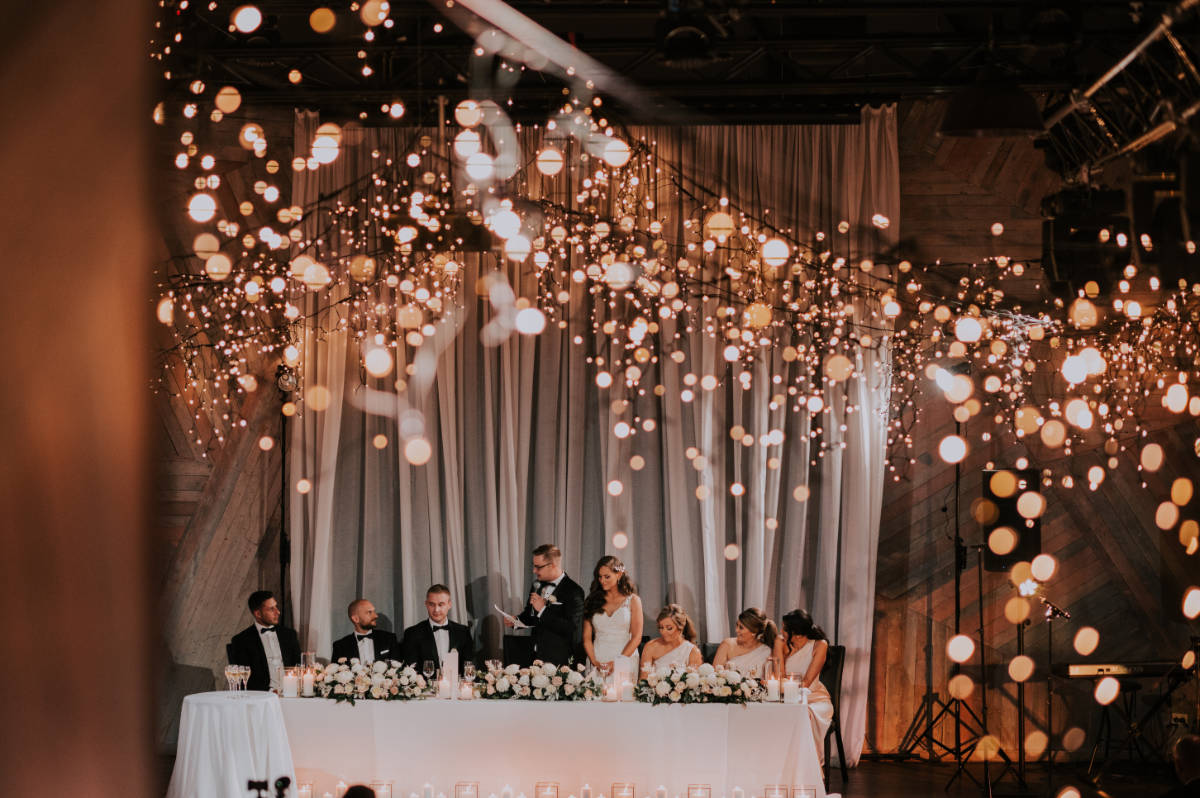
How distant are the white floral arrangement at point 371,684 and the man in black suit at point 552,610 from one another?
5.17 ft

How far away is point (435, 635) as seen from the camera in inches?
300

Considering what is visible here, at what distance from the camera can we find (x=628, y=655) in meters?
7.07

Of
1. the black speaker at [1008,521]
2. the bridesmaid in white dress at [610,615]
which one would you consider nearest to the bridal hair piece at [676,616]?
the bridesmaid in white dress at [610,615]

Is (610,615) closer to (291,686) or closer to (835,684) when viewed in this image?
(835,684)

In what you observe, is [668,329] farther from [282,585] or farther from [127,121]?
[127,121]

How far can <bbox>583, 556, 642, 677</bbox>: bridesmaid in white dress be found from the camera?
7.36m

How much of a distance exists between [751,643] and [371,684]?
2355 millimetres

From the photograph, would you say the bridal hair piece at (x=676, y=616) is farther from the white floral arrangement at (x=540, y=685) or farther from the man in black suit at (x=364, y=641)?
the man in black suit at (x=364, y=641)

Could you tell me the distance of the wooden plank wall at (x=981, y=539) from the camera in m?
8.25

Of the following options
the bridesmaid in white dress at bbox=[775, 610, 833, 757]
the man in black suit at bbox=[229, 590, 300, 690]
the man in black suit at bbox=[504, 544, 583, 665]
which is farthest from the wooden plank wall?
the man in black suit at bbox=[229, 590, 300, 690]

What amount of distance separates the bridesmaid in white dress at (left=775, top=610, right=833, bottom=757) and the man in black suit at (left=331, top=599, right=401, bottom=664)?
238cm

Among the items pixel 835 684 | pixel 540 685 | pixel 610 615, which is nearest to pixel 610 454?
pixel 610 615

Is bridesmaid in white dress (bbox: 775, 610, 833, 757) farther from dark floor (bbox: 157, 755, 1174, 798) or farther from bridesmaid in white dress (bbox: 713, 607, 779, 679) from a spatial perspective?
dark floor (bbox: 157, 755, 1174, 798)

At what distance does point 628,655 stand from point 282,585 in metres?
2.54
